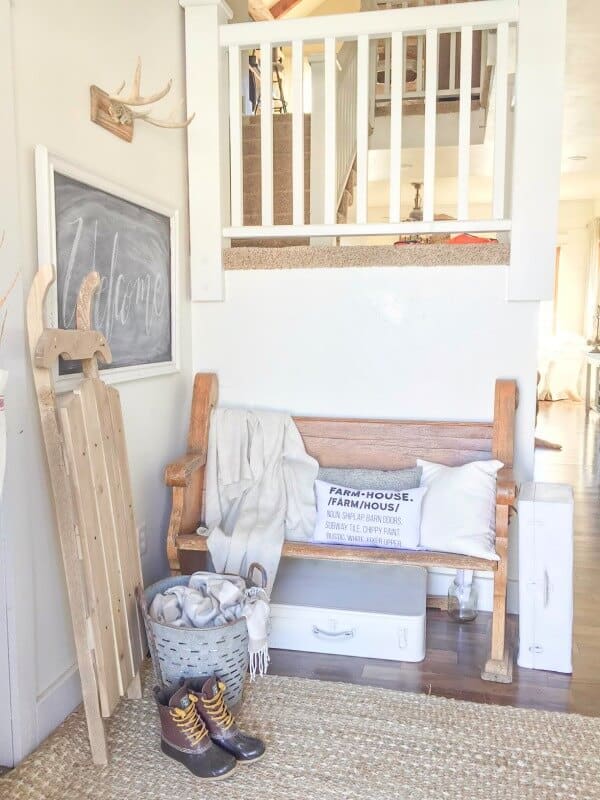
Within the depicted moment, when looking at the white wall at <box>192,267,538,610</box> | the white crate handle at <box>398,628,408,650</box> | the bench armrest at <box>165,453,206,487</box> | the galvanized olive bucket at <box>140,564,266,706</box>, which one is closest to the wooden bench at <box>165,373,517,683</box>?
the bench armrest at <box>165,453,206,487</box>

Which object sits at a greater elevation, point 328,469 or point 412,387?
point 412,387

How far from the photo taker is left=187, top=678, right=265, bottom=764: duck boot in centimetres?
168

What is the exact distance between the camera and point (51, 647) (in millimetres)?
1828

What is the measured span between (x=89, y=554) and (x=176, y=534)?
683 millimetres

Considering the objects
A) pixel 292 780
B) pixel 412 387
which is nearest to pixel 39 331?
pixel 292 780

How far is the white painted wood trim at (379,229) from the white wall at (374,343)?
147 mm

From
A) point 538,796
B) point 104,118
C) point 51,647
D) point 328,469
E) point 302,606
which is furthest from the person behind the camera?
point 328,469

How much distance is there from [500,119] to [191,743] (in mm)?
2311

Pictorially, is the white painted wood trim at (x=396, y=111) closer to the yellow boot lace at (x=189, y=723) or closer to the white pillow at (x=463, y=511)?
the white pillow at (x=463, y=511)

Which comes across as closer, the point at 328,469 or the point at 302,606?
the point at 302,606

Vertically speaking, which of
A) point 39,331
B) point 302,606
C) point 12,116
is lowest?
point 302,606

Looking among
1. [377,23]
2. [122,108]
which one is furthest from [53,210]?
[377,23]

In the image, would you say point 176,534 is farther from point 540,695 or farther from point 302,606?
point 540,695

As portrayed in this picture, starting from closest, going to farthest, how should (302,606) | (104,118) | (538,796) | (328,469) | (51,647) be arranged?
(538,796) → (51,647) → (104,118) → (302,606) → (328,469)
